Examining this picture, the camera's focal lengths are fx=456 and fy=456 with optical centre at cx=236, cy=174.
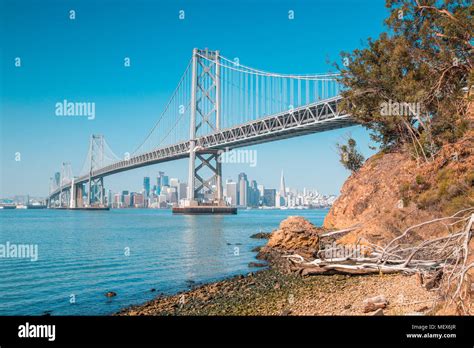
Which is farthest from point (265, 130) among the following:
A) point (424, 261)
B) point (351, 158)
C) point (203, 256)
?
point (424, 261)

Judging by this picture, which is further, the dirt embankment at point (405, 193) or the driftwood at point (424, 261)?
the dirt embankment at point (405, 193)

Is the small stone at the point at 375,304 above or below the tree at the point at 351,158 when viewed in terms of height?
below

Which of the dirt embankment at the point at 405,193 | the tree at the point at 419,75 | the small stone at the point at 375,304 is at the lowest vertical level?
the small stone at the point at 375,304

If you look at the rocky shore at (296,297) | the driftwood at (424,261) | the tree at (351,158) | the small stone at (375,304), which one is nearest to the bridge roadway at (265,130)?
the tree at (351,158)

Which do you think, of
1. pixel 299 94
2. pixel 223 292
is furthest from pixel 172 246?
pixel 299 94

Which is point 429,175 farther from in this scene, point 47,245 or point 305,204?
point 305,204

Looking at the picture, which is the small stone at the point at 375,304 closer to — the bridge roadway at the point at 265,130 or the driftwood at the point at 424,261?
the driftwood at the point at 424,261

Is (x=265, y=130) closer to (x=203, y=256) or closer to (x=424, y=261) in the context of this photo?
(x=203, y=256)
